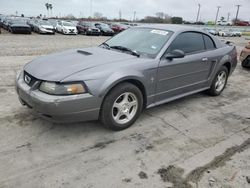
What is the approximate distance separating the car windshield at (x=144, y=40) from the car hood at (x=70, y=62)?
1.04ft

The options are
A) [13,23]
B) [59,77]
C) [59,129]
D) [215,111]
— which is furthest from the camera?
[13,23]

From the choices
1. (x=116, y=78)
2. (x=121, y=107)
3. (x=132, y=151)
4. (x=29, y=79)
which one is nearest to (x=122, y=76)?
(x=116, y=78)

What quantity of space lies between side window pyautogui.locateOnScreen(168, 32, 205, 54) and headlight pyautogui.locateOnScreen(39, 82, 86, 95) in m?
1.72

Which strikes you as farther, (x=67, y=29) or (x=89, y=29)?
(x=89, y=29)

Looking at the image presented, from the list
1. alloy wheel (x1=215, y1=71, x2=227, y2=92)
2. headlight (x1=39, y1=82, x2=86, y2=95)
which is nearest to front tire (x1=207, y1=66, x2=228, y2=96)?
alloy wheel (x1=215, y1=71, x2=227, y2=92)

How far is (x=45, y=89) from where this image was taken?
3.04 meters

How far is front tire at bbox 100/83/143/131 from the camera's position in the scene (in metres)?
3.31

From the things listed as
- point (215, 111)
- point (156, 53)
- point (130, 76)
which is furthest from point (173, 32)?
point (215, 111)

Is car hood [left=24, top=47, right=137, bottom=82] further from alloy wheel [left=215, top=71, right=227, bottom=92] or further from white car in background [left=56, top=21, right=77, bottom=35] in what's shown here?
white car in background [left=56, top=21, right=77, bottom=35]

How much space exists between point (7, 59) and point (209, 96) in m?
6.75

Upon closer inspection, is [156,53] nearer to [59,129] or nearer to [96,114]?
[96,114]

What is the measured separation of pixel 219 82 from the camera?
546cm

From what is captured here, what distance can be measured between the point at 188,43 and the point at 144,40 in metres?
0.87

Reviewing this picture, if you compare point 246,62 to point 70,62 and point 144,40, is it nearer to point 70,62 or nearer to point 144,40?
point 144,40
